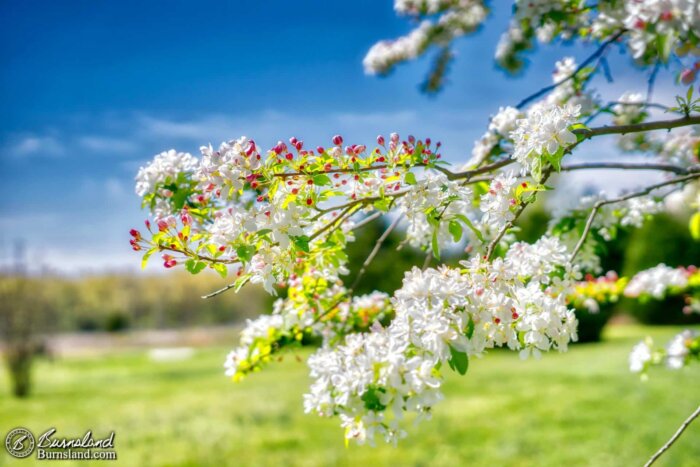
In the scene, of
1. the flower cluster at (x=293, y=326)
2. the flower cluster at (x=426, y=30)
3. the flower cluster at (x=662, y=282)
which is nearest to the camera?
the flower cluster at (x=293, y=326)

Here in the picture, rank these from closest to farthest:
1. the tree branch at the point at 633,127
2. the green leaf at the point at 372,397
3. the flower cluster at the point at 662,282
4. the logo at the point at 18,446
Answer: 1. the green leaf at the point at 372,397
2. the tree branch at the point at 633,127
3. the flower cluster at the point at 662,282
4. the logo at the point at 18,446

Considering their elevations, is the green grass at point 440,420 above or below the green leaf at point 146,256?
below

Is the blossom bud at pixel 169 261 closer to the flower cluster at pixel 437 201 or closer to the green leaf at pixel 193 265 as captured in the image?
the green leaf at pixel 193 265

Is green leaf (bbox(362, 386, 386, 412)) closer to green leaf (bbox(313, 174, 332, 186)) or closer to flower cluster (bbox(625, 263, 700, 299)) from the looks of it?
green leaf (bbox(313, 174, 332, 186))

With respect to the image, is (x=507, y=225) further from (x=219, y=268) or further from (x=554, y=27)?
(x=554, y=27)

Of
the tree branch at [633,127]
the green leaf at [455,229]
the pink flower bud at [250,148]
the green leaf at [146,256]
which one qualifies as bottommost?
the green leaf at [455,229]

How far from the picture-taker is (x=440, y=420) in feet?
22.7

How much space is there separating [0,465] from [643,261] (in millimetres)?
16533

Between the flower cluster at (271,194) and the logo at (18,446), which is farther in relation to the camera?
the logo at (18,446)

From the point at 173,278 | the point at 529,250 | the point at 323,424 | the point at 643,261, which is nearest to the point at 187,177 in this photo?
the point at 529,250

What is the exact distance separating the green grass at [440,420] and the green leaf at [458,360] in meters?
3.94

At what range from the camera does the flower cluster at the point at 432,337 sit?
156 cm

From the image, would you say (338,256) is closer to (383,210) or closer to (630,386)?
(383,210)

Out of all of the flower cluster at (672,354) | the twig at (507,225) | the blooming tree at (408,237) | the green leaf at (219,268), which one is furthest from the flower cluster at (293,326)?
the flower cluster at (672,354)
